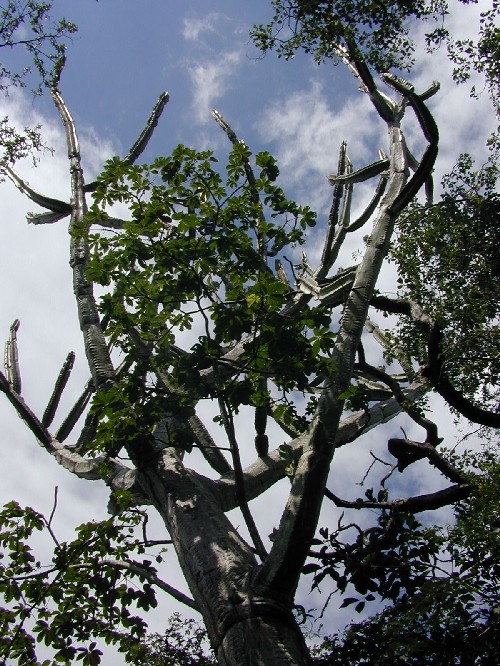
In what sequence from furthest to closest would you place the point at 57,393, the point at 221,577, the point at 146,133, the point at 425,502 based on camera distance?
the point at 146,133
the point at 57,393
the point at 425,502
the point at 221,577

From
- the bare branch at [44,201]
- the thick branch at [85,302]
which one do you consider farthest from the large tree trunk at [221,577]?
the bare branch at [44,201]

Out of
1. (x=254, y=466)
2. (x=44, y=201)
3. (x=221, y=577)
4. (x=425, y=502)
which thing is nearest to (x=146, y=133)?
(x=44, y=201)

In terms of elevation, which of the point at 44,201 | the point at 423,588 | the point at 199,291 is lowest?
the point at 423,588

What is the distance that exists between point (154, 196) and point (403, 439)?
127 inches

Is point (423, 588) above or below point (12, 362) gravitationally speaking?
below

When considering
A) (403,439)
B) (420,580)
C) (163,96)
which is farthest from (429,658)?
(163,96)

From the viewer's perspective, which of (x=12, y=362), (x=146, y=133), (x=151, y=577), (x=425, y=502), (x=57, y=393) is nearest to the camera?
(x=151, y=577)

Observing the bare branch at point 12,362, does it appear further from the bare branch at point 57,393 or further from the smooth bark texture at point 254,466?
the bare branch at point 57,393

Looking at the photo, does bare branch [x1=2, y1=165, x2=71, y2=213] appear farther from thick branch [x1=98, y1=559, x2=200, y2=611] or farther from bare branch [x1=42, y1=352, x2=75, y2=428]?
thick branch [x1=98, y1=559, x2=200, y2=611]

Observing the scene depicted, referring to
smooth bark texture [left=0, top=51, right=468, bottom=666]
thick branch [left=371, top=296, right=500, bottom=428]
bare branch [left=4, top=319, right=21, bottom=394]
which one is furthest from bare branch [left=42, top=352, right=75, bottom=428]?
thick branch [left=371, top=296, right=500, bottom=428]

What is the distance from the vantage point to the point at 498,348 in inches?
248

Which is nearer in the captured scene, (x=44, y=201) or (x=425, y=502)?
(x=425, y=502)

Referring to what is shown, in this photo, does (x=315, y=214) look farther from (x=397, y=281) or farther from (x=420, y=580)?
(x=420, y=580)

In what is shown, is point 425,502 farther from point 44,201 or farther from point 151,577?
point 44,201
